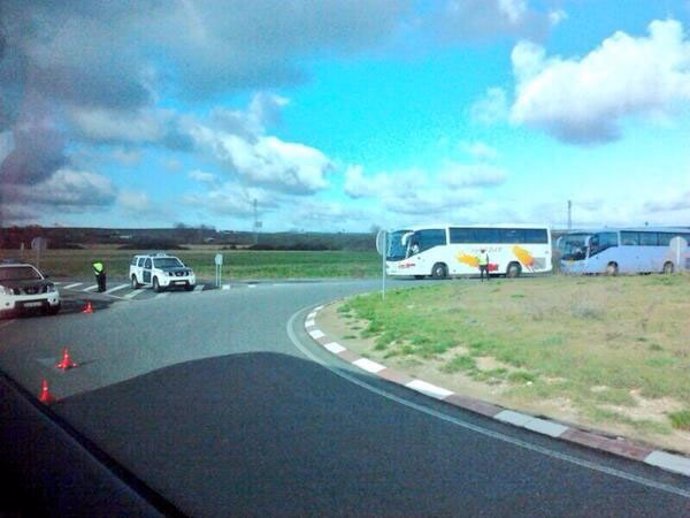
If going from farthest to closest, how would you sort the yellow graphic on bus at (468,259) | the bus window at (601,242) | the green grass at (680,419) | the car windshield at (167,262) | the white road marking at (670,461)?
the yellow graphic on bus at (468,259)
the bus window at (601,242)
the car windshield at (167,262)
the green grass at (680,419)
the white road marking at (670,461)

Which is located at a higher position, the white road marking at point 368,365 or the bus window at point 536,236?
the bus window at point 536,236

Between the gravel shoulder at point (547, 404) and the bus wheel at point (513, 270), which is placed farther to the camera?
the bus wheel at point (513, 270)

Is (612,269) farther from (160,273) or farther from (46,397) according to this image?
(46,397)

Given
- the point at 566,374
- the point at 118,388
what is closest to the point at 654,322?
the point at 566,374

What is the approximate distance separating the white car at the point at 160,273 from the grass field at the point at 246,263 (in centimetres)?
70

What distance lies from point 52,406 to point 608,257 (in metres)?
35.7

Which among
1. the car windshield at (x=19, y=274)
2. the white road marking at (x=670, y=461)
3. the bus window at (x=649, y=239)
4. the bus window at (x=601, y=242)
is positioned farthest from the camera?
the bus window at (x=649, y=239)

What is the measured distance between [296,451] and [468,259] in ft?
113

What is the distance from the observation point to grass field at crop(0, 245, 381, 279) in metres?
25.2

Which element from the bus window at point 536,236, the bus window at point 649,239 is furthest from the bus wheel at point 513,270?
the bus window at point 649,239

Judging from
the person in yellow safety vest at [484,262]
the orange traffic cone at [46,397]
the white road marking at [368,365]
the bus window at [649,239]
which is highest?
the bus window at [649,239]

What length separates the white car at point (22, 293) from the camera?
16.6m

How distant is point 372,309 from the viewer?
1777 cm

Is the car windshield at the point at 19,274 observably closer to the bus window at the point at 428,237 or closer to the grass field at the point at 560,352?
the grass field at the point at 560,352
